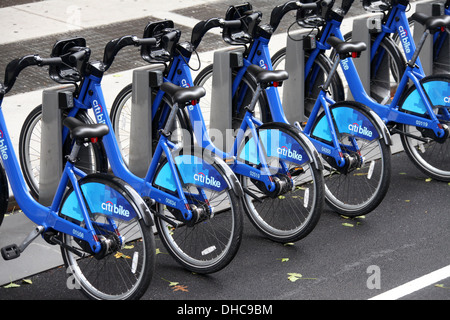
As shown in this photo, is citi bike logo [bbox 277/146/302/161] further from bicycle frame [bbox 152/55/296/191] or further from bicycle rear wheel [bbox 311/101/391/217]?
bicycle rear wheel [bbox 311/101/391/217]

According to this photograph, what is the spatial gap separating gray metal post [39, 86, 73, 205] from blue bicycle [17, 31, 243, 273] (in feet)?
0.36

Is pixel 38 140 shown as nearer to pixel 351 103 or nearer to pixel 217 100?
pixel 217 100

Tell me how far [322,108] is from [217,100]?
0.99m

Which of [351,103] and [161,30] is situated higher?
[161,30]

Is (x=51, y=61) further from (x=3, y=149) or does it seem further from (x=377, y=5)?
(x=377, y=5)

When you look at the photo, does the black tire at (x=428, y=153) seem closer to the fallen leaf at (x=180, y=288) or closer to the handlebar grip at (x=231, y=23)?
the handlebar grip at (x=231, y=23)

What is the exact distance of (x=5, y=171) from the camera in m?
6.66

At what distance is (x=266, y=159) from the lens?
6.96 m

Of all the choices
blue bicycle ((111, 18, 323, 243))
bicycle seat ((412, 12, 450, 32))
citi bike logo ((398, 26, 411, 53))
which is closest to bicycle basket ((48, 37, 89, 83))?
blue bicycle ((111, 18, 323, 243))

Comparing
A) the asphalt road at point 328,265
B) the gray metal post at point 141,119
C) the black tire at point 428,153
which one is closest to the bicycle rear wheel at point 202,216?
the asphalt road at point 328,265

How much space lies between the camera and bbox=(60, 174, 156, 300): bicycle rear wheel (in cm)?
584

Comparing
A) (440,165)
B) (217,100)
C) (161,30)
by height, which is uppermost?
(161,30)

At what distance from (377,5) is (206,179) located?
3.13 metres
